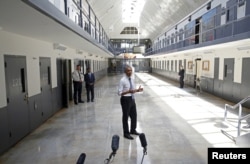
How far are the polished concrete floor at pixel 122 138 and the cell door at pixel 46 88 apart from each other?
29 cm

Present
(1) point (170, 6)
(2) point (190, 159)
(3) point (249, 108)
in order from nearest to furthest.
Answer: (2) point (190, 159) < (3) point (249, 108) < (1) point (170, 6)

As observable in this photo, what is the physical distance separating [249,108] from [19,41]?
7557 millimetres

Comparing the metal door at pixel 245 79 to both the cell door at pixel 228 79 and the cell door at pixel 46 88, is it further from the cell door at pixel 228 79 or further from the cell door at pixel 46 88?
the cell door at pixel 46 88

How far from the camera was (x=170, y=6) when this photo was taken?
15.4m

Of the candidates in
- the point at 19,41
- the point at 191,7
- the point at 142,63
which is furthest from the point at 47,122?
the point at 142,63

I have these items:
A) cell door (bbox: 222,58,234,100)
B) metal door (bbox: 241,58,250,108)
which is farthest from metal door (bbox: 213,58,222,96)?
metal door (bbox: 241,58,250,108)

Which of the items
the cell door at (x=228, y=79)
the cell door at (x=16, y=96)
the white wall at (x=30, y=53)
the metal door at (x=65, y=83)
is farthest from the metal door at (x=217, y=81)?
the cell door at (x=16, y=96)

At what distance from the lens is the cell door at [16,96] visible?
4.34 meters

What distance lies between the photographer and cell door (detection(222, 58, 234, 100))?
9039 mm

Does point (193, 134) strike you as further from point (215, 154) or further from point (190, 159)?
point (215, 154)

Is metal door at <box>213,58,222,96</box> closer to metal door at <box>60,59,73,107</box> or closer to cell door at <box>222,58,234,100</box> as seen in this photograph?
cell door at <box>222,58,234,100</box>

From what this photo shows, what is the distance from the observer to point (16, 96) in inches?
183

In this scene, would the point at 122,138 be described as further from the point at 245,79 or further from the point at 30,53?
the point at 245,79

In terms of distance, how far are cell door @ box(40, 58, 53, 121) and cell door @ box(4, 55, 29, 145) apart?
1047mm
